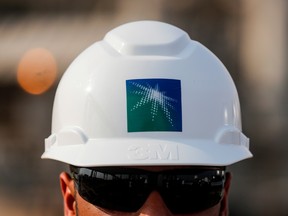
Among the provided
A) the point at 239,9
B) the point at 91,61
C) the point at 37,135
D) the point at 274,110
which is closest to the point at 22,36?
the point at 37,135

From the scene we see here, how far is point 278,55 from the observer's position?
679 cm

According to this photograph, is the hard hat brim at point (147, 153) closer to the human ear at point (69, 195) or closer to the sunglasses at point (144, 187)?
the sunglasses at point (144, 187)

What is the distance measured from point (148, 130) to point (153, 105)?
0.10 metres

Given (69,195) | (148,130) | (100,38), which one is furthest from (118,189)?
(100,38)

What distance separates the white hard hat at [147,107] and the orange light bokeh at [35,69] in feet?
13.5

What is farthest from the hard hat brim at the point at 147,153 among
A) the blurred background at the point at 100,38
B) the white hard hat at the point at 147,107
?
the blurred background at the point at 100,38

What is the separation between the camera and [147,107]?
8.98 feet

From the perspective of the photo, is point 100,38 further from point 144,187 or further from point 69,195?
point 144,187

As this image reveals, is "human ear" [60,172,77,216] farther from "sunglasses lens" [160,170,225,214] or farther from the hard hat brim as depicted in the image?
"sunglasses lens" [160,170,225,214]

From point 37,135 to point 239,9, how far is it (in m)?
2.43

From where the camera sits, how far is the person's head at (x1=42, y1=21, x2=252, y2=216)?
2756 millimetres

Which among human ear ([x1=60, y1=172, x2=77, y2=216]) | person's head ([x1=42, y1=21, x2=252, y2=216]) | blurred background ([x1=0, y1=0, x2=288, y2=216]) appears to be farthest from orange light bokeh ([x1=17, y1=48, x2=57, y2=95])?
person's head ([x1=42, y1=21, x2=252, y2=216])

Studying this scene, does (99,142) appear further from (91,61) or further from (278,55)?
(278,55)

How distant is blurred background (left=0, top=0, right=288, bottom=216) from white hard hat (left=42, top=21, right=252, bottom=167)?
12.7ft
